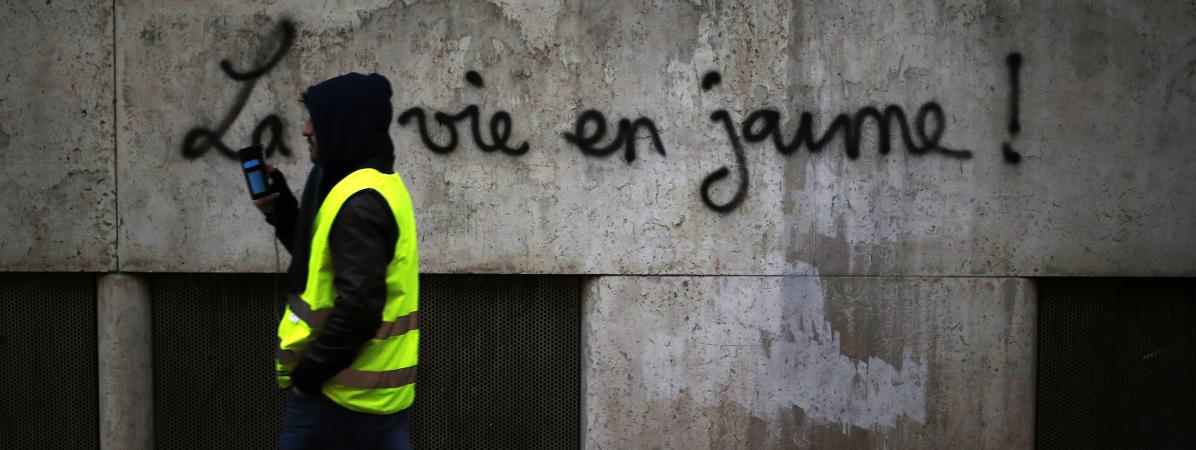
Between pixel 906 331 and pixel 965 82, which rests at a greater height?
pixel 965 82

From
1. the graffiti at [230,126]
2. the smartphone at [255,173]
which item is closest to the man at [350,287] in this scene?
the smartphone at [255,173]

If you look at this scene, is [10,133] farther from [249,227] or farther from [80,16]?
[249,227]

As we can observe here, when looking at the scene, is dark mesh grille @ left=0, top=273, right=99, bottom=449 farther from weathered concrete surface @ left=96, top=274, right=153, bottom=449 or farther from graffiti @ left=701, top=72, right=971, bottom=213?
graffiti @ left=701, top=72, right=971, bottom=213

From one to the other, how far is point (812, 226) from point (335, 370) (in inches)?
98.5

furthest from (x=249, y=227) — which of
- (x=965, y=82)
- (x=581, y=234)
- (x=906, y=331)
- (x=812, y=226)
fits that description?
(x=965, y=82)

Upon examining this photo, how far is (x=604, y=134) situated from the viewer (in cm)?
435

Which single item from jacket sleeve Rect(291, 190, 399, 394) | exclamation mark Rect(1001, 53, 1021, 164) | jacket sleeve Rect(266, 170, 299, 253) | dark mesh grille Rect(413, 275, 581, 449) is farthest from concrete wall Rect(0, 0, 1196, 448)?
jacket sleeve Rect(291, 190, 399, 394)

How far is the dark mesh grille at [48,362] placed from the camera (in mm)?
4531

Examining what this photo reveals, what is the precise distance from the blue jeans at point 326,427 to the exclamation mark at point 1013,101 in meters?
3.05

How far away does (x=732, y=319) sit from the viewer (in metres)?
4.39

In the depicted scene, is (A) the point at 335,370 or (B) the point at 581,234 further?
(B) the point at 581,234

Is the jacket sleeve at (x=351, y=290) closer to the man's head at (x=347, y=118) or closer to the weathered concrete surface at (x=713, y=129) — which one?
the man's head at (x=347, y=118)

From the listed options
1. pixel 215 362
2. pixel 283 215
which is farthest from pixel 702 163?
pixel 215 362

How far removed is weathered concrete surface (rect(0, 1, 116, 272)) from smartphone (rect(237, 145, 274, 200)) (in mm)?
1840
